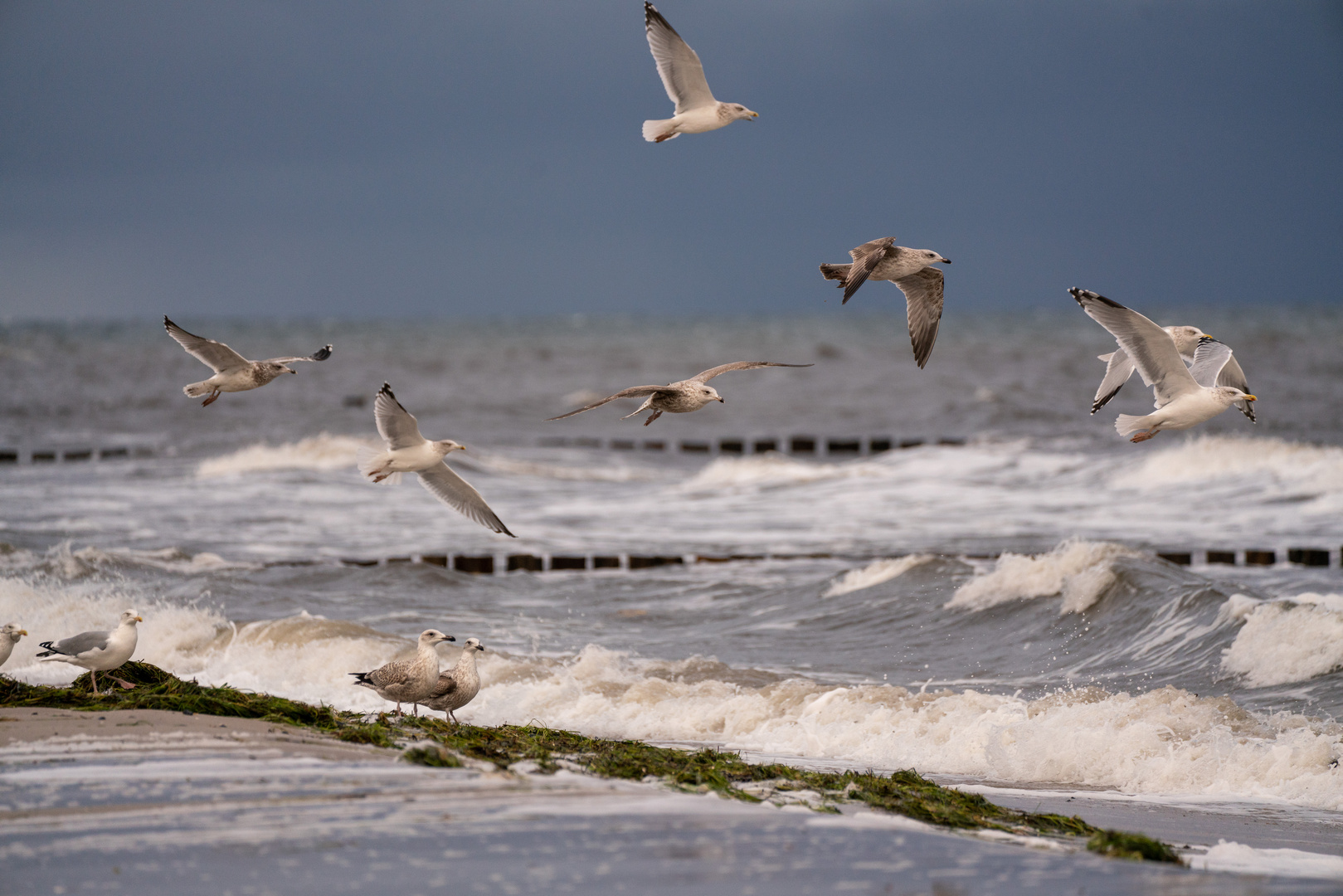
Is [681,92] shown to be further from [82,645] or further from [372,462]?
[82,645]

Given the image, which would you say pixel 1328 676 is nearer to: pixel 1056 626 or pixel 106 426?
pixel 1056 626

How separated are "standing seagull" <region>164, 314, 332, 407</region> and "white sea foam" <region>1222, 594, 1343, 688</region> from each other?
6.52 metres

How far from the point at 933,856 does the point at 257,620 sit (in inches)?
306

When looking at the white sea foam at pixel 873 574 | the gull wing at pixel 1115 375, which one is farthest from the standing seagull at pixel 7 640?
the white sea foam at pixel 873 574

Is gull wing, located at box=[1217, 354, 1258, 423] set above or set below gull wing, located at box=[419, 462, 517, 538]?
above

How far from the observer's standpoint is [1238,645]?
9.80 metres

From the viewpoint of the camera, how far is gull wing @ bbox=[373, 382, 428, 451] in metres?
7.52

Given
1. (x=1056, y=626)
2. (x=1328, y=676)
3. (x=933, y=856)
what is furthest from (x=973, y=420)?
(x=933, y=856)

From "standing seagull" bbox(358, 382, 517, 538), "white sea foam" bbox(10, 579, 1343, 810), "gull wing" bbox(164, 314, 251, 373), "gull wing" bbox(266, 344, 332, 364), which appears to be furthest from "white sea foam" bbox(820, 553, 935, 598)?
"gull wing" bbox(164, 314, 251, 373)

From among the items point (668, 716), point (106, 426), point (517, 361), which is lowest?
point (668, 716)

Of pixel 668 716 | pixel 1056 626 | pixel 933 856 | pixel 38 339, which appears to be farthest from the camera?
pixel 38 339

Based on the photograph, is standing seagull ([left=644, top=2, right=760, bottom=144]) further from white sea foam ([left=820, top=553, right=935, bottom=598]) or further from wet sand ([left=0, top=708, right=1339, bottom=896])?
white sea foam ([left=820, top=553, right=935, bottom=598])

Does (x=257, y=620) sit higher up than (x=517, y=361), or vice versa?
(x=517, y=361)

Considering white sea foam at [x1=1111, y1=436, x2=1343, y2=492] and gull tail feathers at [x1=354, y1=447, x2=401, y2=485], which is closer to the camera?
gull tail feathers at [x1=354, y1=447, x2=401, y2=485]
